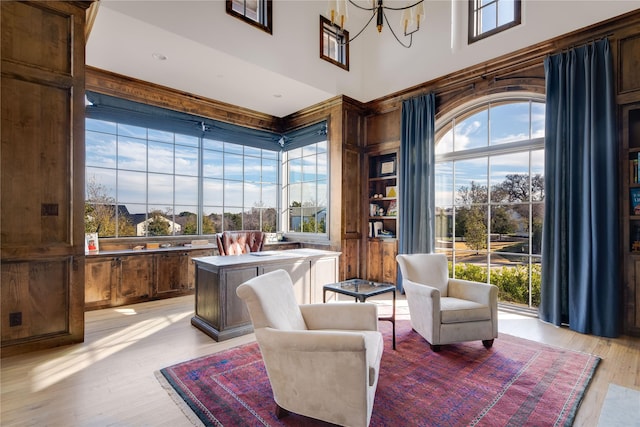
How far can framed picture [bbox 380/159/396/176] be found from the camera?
576 cm

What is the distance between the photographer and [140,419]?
1.97 metres

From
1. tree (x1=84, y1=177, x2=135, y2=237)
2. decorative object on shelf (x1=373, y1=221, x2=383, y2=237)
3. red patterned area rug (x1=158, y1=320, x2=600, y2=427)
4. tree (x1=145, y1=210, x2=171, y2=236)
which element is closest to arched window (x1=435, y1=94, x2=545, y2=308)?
decorative object on shelf (x1=373, y1=221, x2=383, y2=237)

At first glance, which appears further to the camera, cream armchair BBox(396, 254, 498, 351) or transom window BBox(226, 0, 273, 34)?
transom window BBox(226, 0, 273, 34)

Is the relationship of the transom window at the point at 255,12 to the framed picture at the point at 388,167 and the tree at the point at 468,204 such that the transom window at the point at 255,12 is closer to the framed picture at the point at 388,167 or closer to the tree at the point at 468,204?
the framed picture at the point at 388,167

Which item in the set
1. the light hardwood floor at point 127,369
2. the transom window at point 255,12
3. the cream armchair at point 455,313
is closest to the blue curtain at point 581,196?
the light hardwood floor at point 127,369

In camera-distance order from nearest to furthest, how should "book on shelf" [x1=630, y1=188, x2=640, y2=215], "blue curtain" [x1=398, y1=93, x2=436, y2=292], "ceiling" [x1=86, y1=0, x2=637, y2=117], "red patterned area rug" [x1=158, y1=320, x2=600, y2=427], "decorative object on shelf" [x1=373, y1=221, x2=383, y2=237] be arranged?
1. "red patterned area rug" [x1=158, y1=320, x2=600, y2=427]
2. "book on shelf" [x1=630, y1=188, x2=640, y2=215]
3. "ceiling" [x1=86, y1=0, x2=637, y2=117]
4. "blue curtain" [x1=398, y1=93, x2=436, y2=292]
5. "decorative object on shelf" [x1=373, y1=221, x2=383, y2=237]

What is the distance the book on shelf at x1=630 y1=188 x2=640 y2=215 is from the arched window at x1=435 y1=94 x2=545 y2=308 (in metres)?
0.85

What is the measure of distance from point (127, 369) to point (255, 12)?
460 cm

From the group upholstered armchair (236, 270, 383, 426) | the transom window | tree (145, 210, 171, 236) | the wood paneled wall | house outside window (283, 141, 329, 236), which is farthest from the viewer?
house outside window (283, 141, 329, 236)

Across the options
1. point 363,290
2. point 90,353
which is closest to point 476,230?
point 363,290

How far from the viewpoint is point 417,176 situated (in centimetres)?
514

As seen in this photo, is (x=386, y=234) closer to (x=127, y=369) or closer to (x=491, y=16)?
(x=491, y=16)

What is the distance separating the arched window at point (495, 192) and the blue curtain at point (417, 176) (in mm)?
283

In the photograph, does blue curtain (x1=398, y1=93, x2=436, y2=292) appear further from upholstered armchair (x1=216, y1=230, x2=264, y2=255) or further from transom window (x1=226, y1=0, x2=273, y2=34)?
transom window (x1=226, y1=0, x2=273, y2=34)
